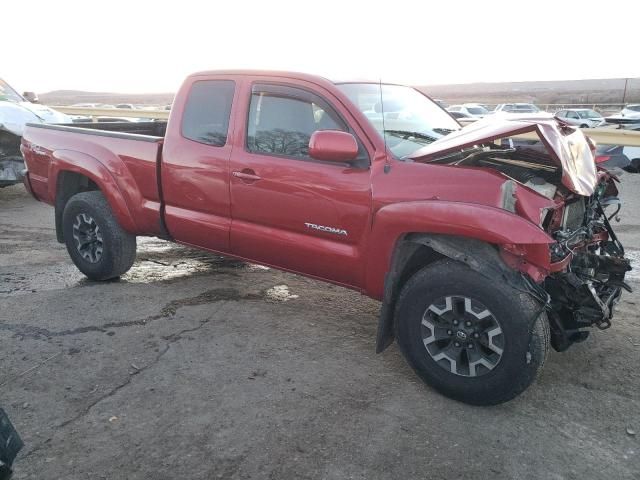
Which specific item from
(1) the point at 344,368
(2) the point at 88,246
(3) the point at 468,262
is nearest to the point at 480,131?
(3) the point at 468,262

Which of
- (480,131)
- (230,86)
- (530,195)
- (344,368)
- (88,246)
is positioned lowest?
(344,368)

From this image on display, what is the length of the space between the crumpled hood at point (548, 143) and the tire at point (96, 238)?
288 centimetres

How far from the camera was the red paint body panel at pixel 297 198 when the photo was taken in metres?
3.12

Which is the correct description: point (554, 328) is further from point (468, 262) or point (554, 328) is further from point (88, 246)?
point (88, 246)

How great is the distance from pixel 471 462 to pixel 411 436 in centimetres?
33

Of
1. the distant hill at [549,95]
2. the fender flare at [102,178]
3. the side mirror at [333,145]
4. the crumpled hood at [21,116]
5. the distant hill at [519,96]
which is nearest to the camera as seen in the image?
the side mirror at [333,145]

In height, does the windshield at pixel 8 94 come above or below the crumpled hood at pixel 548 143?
above

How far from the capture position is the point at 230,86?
428 centimetres

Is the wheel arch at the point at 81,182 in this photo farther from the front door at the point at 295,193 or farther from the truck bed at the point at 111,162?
the front door at the point at 295,193

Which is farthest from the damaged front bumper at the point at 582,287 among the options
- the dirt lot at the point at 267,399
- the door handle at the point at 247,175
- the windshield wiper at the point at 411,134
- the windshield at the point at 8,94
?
the windshield at the point at 8,94

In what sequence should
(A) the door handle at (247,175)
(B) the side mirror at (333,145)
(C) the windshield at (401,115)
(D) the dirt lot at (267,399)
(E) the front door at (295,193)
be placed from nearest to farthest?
(D) the dirt lot at (267,399)
(B) the side mirror at (333,145)
(E) the front door at (295,193)
(C) the windshield at (401,115)
(A) the door handle at (247,175)

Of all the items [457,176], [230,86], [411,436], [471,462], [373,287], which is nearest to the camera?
[471,462]

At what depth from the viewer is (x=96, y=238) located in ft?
17.1

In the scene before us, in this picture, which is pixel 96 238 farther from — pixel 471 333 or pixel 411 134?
pixel 471 333
